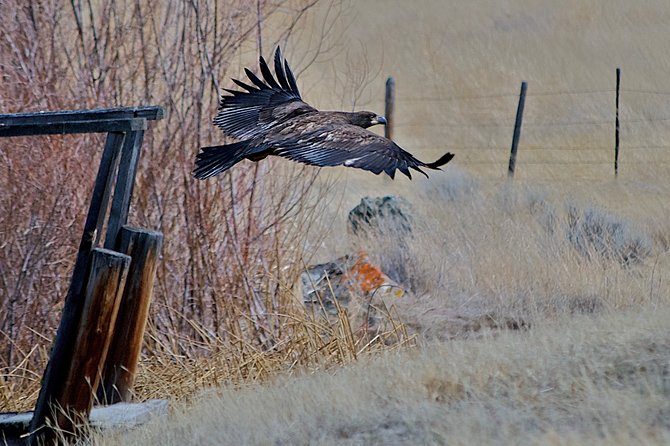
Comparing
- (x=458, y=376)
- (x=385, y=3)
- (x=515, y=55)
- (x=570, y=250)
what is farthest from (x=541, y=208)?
(x=385, y=3)

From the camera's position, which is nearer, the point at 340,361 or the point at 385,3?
the point at 340,361

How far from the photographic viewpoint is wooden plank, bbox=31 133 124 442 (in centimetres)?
516

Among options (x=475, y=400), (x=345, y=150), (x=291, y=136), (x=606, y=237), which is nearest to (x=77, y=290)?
(x=291, y=136)

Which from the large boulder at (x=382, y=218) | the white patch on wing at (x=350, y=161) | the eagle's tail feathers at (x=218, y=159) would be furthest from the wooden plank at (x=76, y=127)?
the large boulder at (x=382, y=218)

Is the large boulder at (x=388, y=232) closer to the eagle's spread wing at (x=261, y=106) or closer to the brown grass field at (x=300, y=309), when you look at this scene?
the brown grass field at (x=300, y=309)

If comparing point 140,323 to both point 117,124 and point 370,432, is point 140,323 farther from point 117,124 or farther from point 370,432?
point 370,432

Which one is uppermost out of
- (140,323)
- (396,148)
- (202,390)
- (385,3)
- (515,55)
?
(385,3)

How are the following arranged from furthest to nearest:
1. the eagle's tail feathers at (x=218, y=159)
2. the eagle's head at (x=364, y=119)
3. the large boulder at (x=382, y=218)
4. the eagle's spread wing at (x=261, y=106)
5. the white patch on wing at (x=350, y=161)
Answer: the large boulder at (x=382, y=218), the eagle's head at (x=364, y=119), the eagle's spread wing at (x=261, y=106), the eagle's tail feathers at (x=218, y=159), the white patch on wing at (x=350, y=161)

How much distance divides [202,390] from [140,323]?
0.65 m

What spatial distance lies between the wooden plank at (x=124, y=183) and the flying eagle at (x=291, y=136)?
31 cm

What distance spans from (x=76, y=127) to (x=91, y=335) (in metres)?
1.00

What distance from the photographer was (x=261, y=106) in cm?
600

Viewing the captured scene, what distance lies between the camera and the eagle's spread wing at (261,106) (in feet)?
18.8

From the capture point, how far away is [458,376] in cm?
467
